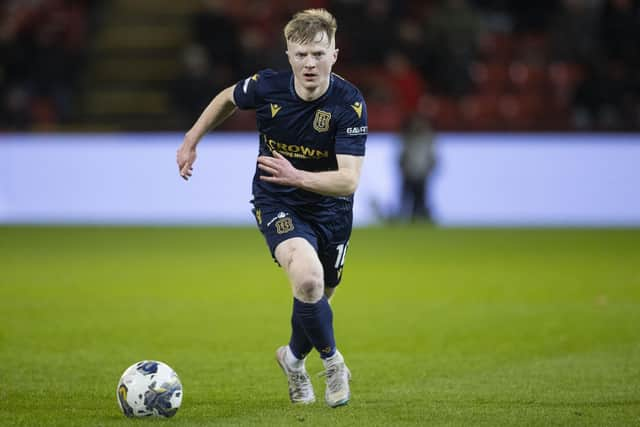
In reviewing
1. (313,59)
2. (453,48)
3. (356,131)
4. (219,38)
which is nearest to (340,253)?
(356,131)

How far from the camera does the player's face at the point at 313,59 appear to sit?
6363 millimetres

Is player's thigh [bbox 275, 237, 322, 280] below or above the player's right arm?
below

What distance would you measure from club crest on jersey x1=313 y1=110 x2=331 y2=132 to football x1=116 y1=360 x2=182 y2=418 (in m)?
1.64

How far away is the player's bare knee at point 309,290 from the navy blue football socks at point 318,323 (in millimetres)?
31

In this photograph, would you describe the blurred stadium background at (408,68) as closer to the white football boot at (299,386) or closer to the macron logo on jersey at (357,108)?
the macron logo on jersey at (357,108)

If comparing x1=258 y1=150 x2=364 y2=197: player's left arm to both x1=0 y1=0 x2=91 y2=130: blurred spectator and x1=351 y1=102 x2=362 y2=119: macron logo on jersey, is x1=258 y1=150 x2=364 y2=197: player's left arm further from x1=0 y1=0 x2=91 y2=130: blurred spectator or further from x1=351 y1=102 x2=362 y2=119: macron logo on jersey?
x1=0 y1=0 x2=91 y2=130: blurred spectator

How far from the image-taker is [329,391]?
6262 millimetres

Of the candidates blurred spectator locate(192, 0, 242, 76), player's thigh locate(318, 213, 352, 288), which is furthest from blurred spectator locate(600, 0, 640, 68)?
player's thigh locate(318, 213, 352, 288)

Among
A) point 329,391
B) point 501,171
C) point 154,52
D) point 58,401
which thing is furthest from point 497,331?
point 154,52

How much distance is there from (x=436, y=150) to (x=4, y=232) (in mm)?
7688

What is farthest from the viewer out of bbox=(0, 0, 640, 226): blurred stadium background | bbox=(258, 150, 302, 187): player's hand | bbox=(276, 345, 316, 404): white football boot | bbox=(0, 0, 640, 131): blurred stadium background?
bbox=(0, 0, 640, 131): blurred stadium background

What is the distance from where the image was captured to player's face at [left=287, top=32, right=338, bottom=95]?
6363mm

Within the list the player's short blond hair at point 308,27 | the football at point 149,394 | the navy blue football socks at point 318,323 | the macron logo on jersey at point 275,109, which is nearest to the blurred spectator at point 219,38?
the macron logo on jersey at point 275,109

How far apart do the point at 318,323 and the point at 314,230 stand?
0.64 metres
